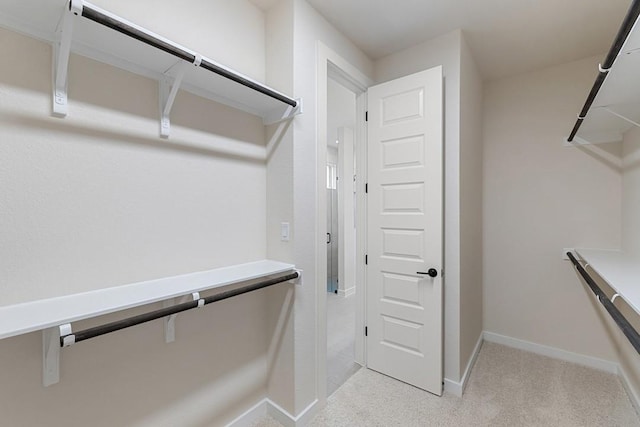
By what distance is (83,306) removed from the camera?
1.03 metres

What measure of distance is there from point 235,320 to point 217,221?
0.64 m

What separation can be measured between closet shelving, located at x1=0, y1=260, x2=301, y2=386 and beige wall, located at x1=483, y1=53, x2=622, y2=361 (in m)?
2.76

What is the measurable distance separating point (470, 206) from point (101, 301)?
2680 millimetres

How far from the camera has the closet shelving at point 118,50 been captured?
970mm

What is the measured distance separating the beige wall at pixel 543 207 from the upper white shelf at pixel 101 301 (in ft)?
8.75

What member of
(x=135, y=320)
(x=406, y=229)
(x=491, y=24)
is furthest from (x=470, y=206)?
(x=135, y=320)

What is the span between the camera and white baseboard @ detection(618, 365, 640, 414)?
195cm

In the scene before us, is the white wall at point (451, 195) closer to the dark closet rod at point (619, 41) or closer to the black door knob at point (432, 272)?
the black door knob at point (432, 272)

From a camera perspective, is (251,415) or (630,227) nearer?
(251,415)

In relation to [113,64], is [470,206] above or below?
below

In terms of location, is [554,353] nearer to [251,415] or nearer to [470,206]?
[470,206]

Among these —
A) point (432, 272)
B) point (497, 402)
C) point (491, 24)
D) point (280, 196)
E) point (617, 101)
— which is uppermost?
point (491, 24)

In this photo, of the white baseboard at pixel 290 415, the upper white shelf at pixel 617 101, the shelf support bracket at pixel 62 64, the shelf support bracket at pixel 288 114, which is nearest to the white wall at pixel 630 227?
the upper white shelf at pixel 617 101

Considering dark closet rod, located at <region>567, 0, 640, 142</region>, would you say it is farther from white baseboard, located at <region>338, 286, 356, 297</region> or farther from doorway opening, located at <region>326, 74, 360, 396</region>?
white baseboard, located at <region>338, 286, 356, 297</region>
